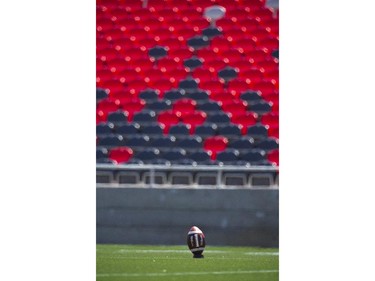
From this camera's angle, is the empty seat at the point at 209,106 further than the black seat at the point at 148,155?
Yes

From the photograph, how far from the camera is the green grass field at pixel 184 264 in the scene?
17.7 ft

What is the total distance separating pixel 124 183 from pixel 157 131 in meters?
0.80

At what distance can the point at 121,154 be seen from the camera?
787 cm

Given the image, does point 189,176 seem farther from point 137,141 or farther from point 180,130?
point 180,130

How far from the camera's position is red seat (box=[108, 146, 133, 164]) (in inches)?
309

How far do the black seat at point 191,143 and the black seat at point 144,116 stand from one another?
0.37 metres

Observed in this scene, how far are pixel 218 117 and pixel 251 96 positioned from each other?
0.27 m

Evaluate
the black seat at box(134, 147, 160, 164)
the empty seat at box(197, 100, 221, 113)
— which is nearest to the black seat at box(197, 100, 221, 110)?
the empty seat at box(197, 100, 221, 113)

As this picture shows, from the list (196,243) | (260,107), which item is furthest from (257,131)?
(196,243)

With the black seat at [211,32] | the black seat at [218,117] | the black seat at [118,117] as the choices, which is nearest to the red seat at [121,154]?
the black seat at [118,117]

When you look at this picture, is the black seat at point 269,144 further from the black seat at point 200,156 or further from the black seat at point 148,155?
the black seat at point 148,155
